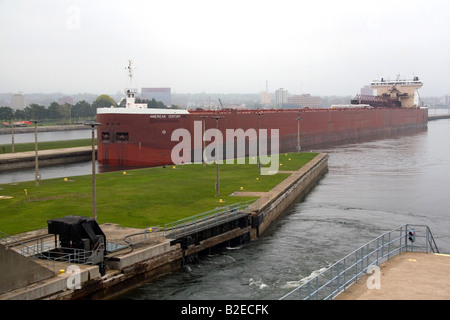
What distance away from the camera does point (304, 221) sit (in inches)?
1201

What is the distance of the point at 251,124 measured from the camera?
2793 inches

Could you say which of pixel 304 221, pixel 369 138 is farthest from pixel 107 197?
pixel 369 138

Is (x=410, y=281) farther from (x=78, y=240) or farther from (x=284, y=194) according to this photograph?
(x=284, y=194)

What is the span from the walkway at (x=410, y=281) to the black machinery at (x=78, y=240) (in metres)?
8.64

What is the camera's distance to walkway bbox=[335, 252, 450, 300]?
42.9 ft

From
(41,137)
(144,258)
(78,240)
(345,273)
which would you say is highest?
(41,137)

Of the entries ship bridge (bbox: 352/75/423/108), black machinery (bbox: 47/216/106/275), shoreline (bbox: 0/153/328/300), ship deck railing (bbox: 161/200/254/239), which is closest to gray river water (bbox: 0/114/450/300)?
shoreline (bbox: 0/153/328/300)

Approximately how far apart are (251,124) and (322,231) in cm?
4407

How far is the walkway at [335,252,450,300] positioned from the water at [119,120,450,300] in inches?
182

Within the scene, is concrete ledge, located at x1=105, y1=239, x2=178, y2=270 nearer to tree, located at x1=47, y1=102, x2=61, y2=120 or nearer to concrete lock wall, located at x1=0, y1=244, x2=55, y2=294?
concrete lock wall, located at x1=0, y1=244, x2=55, y2=294

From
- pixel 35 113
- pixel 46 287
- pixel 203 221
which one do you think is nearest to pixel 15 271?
pixel 46 287
